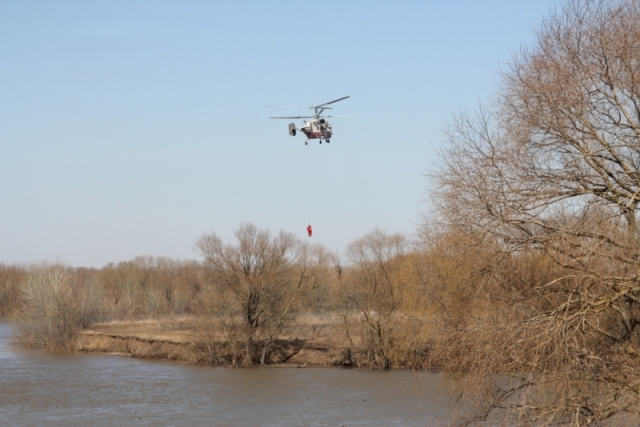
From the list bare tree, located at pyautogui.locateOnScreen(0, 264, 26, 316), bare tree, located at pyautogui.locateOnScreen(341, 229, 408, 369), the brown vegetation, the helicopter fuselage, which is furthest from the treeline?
bare tree, located at pyautogui.locateOnScreen(0, 264, 26, 316)

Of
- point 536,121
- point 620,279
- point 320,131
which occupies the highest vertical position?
point 320,131

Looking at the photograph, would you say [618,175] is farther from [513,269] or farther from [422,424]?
[422,424]

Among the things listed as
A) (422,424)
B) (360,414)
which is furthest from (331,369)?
(422,424)

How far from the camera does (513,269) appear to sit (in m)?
9.46

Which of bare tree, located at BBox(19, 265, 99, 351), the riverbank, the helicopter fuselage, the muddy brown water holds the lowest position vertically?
the muddy brown water

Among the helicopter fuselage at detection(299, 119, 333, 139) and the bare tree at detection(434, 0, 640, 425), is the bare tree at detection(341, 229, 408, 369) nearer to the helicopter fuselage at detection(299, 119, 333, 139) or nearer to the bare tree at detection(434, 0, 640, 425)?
the helicopter fuselage at detection(299, 119, 333, 139)

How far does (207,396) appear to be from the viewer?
92.2 feet

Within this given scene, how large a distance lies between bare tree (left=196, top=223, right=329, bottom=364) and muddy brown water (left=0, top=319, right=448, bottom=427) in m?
2.58

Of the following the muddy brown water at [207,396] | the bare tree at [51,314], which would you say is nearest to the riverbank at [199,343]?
the bare tree at [51,314]

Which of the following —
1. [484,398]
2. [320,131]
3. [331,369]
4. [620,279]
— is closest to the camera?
[620,279]

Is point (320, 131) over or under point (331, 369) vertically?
over

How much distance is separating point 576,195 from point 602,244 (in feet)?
2.32

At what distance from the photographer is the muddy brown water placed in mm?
23359

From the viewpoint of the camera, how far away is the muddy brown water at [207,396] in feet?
76.6
